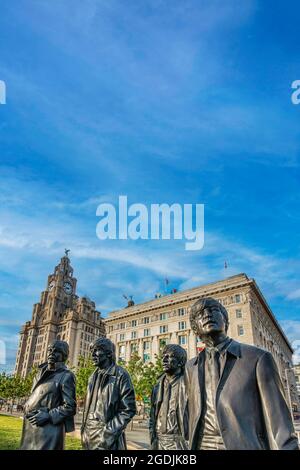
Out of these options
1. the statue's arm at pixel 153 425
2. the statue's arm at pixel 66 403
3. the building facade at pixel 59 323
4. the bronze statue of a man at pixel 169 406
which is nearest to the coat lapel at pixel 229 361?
the bronze statue of a man at pixel 169 406

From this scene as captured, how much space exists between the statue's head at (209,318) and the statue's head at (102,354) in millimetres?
2663

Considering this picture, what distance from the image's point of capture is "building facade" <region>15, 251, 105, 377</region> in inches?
3440

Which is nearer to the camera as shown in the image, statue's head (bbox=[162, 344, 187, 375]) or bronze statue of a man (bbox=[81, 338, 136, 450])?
bronze statue of a man (bbox=[81, 338, 136, 450])

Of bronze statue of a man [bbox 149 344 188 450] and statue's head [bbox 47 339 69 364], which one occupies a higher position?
statue's head [bbox 47 339 69 364]

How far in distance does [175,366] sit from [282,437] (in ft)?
10.3

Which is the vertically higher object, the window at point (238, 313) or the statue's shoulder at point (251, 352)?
the window at point (238, 313)

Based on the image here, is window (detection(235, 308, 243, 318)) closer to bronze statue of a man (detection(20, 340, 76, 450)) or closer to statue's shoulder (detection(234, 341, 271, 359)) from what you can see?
bronze statue of a man (detection(20, 340, 76, 450))

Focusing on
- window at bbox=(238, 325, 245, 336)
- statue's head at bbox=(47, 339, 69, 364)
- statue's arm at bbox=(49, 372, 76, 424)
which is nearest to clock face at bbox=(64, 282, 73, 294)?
window at bbox=(238, 325, 245, 336)

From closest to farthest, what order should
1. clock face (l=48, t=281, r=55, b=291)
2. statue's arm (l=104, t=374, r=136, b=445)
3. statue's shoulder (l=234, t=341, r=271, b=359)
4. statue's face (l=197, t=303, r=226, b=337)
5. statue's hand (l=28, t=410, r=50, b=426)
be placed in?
statue's shoulder (l=234, t=341, r=271, b=359) < statue's face (l=197, t=303, r=226, b=337) < statue's arm (l=104, t=374, r=136, b=445) < statue's hand (l=28, t=410, r=50, b=426) < clock face (l=48, t=281, r=55, b=291)

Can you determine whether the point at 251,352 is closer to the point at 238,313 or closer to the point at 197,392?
the point at 197,392

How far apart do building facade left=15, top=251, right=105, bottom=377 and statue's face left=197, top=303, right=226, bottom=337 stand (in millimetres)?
86768

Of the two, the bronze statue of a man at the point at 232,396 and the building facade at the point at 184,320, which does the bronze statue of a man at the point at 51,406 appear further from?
the building facade at the point at 184,320

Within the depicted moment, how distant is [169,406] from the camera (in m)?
5.26

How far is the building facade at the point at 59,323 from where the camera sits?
287ft
